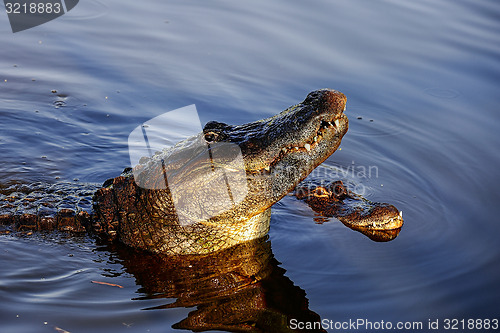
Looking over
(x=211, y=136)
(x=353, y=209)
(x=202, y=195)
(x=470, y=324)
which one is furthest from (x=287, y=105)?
(x=470, y=324)

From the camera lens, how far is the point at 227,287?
16.4ft

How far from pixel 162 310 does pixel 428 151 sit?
4421 millimetres

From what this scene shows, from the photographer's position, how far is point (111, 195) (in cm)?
534

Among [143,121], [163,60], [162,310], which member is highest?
[163,60]

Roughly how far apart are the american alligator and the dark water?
257 mm

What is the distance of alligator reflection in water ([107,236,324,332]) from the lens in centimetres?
455

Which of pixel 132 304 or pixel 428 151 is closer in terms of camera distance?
pixel 132 304

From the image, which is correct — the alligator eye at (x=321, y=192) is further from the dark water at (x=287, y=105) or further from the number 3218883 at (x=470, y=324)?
the number 3218883 at (x=470, y=324)

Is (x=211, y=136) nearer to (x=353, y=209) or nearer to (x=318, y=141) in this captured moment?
(x=318, y=141)

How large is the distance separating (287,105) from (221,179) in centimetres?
379

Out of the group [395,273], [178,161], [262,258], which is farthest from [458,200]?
[178,161]

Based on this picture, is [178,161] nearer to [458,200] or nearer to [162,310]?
[162,310]

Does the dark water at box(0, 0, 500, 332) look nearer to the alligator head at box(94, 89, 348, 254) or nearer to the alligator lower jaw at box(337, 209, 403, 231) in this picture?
the alligator lower jaw at box(337, 209, 403, 231)

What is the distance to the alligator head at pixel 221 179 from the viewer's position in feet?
15.3
